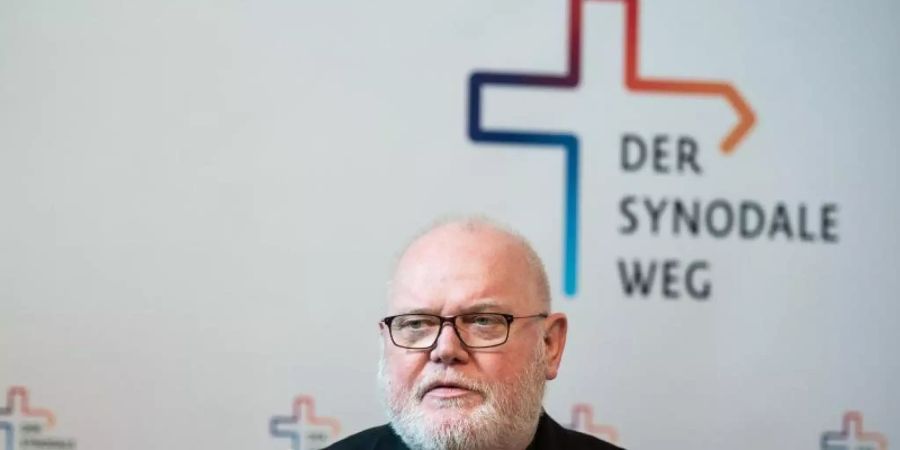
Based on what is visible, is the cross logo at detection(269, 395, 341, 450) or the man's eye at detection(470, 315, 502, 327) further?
the cross logo at detection(269, 395, 341, 450)

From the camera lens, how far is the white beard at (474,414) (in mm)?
1691

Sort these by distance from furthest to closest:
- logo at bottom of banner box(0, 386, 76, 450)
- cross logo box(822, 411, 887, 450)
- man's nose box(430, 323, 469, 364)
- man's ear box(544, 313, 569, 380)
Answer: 1. cross logo box(822, 411, 887, 450)
2. logo at bottom of banner box(0, 386, 76, 450)
3. man's ear box(544, 313, 569, 380)
4. man's nose box(430, 323, 469, 364)

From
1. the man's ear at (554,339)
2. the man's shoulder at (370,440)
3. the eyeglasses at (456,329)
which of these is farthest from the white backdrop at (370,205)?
the eyeglasses at (456,329)

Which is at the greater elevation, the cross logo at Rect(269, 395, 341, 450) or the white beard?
the white beard

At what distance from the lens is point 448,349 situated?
65.8 inches

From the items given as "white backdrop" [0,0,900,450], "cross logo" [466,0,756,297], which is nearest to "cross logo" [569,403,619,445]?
"white backdrop" [0,0,900,450]

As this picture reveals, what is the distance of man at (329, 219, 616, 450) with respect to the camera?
5.56ft

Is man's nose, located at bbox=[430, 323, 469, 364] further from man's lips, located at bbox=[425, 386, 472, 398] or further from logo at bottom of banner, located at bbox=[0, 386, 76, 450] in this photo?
logo at bottom of banner, located at bbox=[0, 386, 76, 450]

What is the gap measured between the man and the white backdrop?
0.36 metres

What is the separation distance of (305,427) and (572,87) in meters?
0.88

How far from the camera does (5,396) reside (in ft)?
6.81

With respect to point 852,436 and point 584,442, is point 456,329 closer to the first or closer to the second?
point 584,442

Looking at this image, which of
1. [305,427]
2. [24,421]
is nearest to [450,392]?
[305,427]

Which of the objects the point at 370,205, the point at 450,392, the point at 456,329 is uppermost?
the point at 370,205
